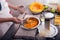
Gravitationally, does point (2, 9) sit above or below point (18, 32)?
above

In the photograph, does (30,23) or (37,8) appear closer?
(30,23)

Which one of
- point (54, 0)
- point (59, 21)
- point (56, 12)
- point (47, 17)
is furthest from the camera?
point (54, 0)

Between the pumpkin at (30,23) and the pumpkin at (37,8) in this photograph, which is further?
the pumpkin at (37,8)

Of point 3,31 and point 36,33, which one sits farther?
point 3,31

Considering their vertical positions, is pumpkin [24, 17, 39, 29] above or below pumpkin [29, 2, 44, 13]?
below

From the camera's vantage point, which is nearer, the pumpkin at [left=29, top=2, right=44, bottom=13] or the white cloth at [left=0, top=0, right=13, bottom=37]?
the white cloth at [left=0, top=0, right=13, bottom=37]

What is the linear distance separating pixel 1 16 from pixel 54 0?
77 centimetres

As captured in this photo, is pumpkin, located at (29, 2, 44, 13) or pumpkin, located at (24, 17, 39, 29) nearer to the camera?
pumpkin, located at (24, 17, 39, 29)

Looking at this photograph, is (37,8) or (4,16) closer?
(4,16)

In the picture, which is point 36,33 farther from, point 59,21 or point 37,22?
point 59,21

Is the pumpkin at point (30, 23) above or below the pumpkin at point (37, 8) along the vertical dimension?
below

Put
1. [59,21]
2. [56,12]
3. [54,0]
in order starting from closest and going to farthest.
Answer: [59,21] → [56,12] → [54,0]

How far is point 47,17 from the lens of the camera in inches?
34.2

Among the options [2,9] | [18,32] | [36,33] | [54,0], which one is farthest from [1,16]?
[54,0]
